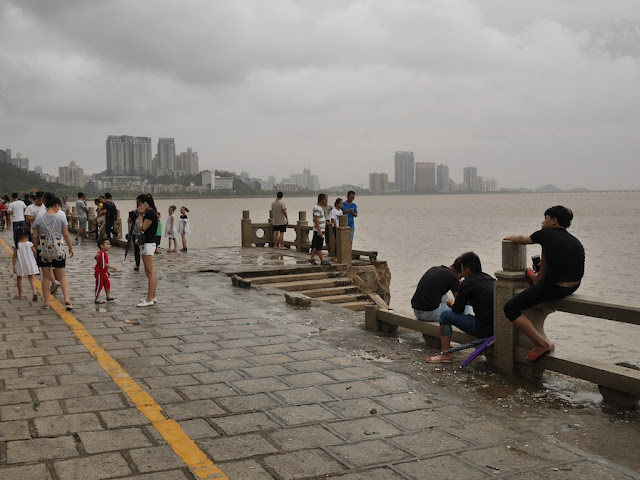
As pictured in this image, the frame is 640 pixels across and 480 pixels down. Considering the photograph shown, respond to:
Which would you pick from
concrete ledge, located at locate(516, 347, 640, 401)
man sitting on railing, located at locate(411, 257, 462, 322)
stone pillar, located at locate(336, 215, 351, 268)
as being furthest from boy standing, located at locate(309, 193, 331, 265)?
concrete ledge, located at locate(516, 347, 640, 401)

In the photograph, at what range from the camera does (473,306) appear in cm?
668

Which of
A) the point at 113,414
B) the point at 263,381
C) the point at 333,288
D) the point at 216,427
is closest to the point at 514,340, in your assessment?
the point at 263,381

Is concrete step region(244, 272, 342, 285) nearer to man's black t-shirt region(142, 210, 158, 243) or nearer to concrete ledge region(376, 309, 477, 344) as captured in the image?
man's black t-shirt region(142, 210, 158, 243)

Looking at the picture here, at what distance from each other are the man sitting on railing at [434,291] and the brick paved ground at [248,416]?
41.6 inches

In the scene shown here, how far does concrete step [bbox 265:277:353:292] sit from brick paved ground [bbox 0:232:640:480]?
5.13m

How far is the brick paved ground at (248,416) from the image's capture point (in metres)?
4.07

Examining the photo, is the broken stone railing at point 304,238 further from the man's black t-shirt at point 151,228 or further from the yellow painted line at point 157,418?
the yellow painted line at point 157,418

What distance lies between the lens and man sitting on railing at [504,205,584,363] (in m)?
5.62

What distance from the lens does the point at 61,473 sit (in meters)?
3.91

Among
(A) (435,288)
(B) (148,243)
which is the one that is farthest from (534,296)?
(B) (148,243)

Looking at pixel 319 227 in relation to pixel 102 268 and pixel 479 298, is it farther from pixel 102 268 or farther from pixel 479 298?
pixel 479 298

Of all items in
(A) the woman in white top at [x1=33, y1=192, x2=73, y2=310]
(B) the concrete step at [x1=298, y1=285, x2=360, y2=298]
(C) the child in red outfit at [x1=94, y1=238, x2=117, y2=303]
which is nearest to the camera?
(A) the woman in white top at [x1=33, y1=192, x2=73, y2=310]

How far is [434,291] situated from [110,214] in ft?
56.6

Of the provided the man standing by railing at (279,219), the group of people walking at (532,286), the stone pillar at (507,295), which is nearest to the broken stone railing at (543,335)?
the stone pillar at (507,295)
